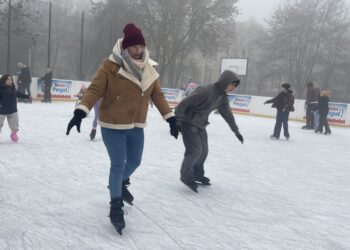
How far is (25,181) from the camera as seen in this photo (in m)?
4.09

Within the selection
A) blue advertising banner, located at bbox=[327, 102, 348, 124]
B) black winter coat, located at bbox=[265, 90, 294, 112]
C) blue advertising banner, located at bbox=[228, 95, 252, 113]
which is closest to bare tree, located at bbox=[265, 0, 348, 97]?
blue advertising banner, located at bbox=[228, 95, 252, 113]

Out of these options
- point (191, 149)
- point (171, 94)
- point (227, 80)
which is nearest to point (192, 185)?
point (191, 149)

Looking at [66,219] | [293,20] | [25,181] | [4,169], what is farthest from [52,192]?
[293,20]

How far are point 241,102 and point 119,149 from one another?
16.4m

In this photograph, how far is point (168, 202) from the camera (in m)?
3.78

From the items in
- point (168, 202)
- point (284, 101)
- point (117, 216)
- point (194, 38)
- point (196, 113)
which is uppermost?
point (194, 38)

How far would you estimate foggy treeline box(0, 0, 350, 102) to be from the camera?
29.9m

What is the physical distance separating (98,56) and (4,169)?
2472 centimetres

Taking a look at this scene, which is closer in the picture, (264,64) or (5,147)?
(5,147)

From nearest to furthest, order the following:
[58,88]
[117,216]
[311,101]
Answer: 1. [117,216]
2. [311,101]
3. [58,88]

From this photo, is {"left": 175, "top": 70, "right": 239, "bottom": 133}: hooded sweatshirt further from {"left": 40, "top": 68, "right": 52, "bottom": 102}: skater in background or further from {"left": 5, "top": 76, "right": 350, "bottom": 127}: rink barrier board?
{"left": 40, "top": 68, "right": 52, "bottom": 102}: skater in background

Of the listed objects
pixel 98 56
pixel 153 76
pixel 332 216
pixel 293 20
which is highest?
pixel 293 20

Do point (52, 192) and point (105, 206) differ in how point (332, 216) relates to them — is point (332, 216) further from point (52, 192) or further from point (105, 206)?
point (52, 192)

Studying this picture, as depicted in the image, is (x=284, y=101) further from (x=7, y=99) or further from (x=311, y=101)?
(x=7, y=99)
